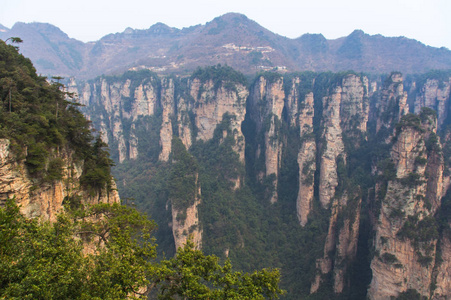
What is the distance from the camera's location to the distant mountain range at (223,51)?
87.3m

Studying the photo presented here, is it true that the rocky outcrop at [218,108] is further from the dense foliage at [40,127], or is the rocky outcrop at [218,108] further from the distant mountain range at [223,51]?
the dense foliage at [40,127]

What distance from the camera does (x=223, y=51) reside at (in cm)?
9194

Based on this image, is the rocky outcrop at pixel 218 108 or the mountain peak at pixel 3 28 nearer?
the rocky outcrop at pixel 218 108

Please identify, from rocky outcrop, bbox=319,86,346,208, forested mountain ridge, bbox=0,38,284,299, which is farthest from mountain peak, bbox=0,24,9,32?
forested mountain ridge, bbox=0,38,284,299

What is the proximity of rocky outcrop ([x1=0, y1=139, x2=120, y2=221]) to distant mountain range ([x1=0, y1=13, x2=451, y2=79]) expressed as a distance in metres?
66.4

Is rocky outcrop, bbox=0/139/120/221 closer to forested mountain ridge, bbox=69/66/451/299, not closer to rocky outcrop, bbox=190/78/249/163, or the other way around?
forested mountain ridge, bbox=69/66/451/299

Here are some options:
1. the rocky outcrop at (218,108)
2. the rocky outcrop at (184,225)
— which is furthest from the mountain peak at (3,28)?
the rocky outcrop at (184,225)

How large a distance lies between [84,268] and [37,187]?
4.87 m

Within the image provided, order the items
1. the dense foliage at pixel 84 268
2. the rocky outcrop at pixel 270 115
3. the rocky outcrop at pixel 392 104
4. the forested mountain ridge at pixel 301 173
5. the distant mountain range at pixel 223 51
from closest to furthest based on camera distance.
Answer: the dense foliage at pixel 84 268 < the forested mountain ridge at pixel 301 173 < the rocky outcrop at pixel 392 104 < the rocky outcrop at pixel 270 115 < the distant mountain range at pixel 223 51

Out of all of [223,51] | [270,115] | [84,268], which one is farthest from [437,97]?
[84,268]

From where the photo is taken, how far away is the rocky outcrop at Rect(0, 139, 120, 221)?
1048cm

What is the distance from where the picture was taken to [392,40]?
9969 centimetres

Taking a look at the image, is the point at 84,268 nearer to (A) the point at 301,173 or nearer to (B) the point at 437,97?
(A) the point at 301,173

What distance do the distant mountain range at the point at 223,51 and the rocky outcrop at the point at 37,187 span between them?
218 feet
